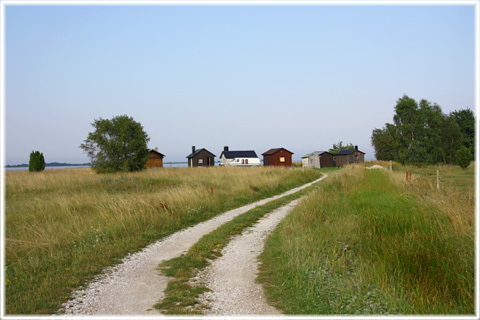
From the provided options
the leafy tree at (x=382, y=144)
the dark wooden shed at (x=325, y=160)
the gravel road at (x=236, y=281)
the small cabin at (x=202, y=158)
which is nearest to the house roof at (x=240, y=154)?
the small cabin at (x=202, y=158)

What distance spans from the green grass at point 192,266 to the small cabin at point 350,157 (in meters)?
55.1

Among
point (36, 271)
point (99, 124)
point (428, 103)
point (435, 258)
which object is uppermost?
point (428, 103)

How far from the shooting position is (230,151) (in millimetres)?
79938

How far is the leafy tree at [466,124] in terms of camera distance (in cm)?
5952

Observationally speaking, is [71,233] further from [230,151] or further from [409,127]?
[230,151]

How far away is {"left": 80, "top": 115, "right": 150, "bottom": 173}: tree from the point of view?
37219 mm

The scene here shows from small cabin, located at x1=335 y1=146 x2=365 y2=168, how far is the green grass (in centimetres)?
5510

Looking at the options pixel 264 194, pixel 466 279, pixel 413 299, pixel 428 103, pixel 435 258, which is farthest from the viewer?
pixel 428 103

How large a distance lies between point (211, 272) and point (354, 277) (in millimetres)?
2778

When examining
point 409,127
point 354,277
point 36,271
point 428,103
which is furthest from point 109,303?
point 428,103

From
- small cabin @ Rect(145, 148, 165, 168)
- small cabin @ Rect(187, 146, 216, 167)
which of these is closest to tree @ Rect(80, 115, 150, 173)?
small cabin @ Rect(145, 148, 165, 168)

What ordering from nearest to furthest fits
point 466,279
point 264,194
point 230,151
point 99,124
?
point 466,279
point 264,194
point 99,124
point 230,151

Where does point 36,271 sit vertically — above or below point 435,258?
below

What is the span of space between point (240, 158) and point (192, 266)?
67.6 meters
